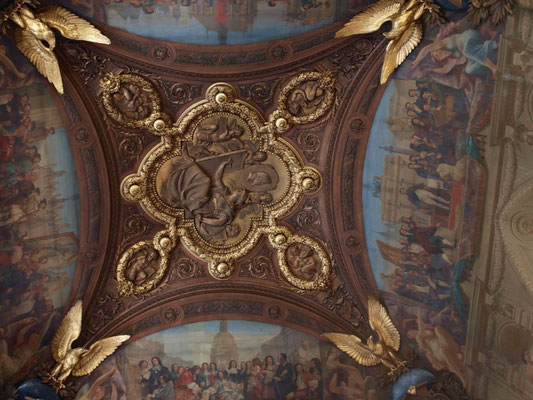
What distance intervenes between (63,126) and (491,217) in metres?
8.10

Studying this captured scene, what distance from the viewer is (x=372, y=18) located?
35.8 feet

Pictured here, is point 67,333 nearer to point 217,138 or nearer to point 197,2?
point 217,138

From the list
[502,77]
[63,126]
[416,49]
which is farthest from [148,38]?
[502,77]

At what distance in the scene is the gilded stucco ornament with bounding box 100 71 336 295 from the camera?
12148 millimetres

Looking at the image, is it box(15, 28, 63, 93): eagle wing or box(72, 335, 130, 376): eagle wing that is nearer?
box(15, 28, 63, 93): eagle wing

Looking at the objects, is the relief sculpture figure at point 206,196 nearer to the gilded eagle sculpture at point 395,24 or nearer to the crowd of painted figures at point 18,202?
the crowd of painted figures at point 18,202

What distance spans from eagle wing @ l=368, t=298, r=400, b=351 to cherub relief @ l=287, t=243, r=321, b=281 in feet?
4.63

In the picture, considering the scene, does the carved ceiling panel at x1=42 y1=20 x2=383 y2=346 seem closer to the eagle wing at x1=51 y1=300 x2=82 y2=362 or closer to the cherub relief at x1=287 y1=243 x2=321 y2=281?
the cherub relief at x1=287 y1=243 x2=321 y2=281

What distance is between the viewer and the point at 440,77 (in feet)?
34.9

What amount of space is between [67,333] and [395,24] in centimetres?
871

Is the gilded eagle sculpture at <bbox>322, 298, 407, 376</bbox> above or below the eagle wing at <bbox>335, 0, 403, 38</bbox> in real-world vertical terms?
below

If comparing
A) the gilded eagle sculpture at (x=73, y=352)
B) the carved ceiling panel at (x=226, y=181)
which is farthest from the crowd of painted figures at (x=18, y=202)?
the carved ceiling panel at (x=226, y=181)

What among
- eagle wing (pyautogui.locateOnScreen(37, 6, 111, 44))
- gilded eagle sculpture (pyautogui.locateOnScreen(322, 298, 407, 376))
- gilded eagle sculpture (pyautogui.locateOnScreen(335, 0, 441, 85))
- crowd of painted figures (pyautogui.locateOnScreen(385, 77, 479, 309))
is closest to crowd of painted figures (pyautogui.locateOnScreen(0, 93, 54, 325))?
eagle wing (pyautogui.locateOnScreen(37, 6, 111, 44))

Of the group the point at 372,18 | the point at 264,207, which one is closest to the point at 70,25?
the point at 264,207
